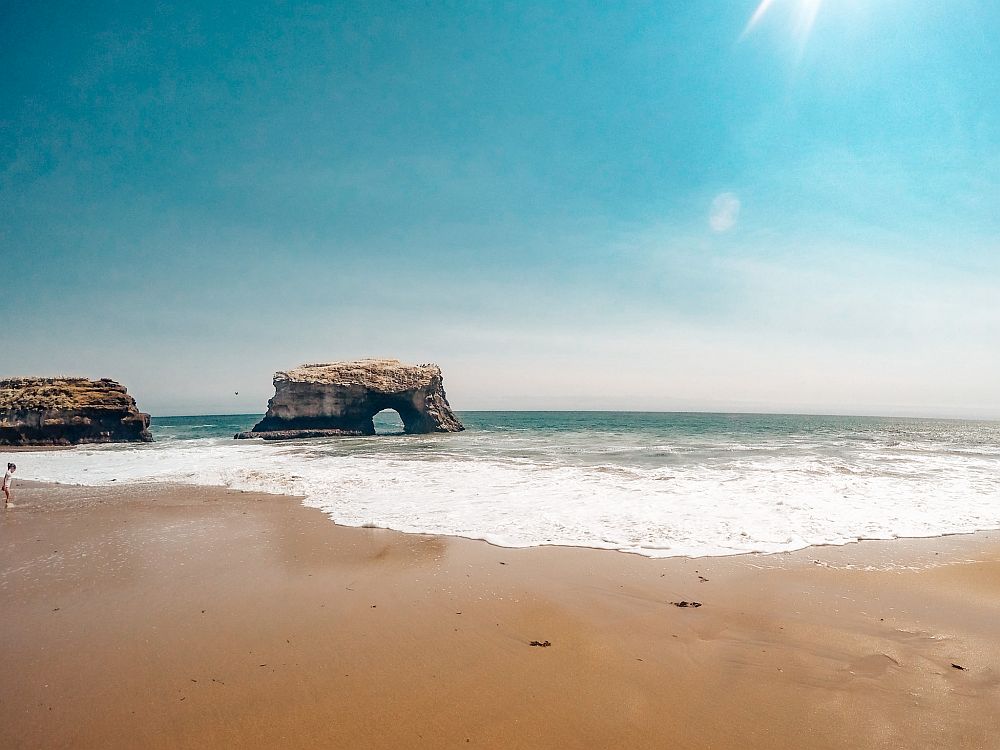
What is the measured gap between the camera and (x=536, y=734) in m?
2.87

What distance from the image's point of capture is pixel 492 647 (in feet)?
13.0

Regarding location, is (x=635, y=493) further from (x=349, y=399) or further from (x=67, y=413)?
(x=67, y=413)

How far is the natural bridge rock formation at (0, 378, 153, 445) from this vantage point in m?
31.5

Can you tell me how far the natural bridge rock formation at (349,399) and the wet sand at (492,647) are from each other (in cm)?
3121

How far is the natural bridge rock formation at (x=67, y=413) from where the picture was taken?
31.5 metres

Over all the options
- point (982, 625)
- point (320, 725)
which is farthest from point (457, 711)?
point (982, 625)

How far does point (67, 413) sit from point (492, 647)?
41.1 m

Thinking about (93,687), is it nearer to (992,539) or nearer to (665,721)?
(665,721)

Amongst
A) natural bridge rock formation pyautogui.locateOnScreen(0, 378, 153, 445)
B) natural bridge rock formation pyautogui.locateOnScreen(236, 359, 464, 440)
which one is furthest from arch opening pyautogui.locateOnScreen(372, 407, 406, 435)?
natural bridge rock formation pyautogui.locateOnScreen(0, 378, 153, 445)

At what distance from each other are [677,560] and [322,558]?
4.88 metres

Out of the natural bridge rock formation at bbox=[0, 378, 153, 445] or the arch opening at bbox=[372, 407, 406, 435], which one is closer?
the natural bridge rock formation at bbox=[0, 378, 153, 445]

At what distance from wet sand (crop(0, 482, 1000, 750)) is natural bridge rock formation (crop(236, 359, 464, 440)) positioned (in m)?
31.2

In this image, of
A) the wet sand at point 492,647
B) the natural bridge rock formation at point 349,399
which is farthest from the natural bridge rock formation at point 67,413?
the wet sand at point 492,647

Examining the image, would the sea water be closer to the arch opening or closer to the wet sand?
the wet sand
